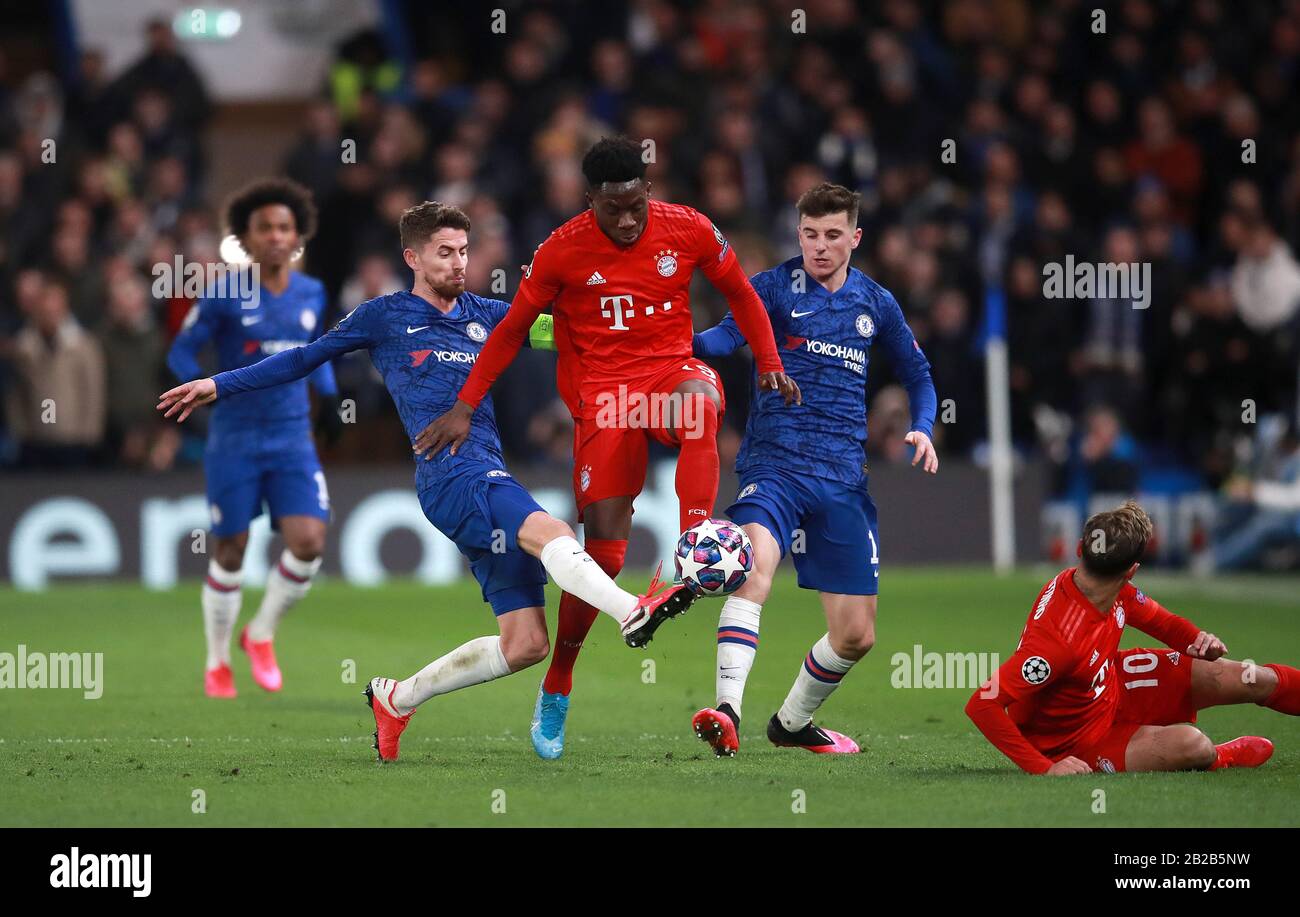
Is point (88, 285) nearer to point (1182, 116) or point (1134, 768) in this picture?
point (1182, 116)

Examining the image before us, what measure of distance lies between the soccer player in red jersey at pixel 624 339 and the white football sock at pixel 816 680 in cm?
92

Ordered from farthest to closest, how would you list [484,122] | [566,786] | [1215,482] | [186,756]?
[484,122]
[1215,482]
[186,756]
[566,786]

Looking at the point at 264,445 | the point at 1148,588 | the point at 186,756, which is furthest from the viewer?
the point at 1148,588

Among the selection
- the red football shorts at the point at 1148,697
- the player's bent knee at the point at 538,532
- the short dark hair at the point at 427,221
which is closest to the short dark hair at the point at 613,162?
the short dark hair at the point at 427,221

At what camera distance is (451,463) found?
7.66 m

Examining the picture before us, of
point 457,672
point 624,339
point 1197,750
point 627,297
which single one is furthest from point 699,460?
point 1197,750

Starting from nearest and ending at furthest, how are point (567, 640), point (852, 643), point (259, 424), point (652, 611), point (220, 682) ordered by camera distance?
point (652, 611)
point (852, 643)
point (567, 640)
point (220, 682)
point (259, 424)

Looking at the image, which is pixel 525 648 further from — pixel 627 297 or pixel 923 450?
pixel 923 450

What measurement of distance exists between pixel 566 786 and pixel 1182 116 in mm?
14943

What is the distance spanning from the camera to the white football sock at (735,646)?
7.53 meters

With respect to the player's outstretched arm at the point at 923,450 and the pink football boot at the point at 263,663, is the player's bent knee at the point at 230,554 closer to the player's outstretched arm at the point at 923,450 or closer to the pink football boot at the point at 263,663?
the pink football boot at the point at 263,663

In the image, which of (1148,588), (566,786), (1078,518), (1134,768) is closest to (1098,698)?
(1134,768)

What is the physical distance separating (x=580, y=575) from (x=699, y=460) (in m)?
0.68

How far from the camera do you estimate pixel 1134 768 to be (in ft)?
23.7
